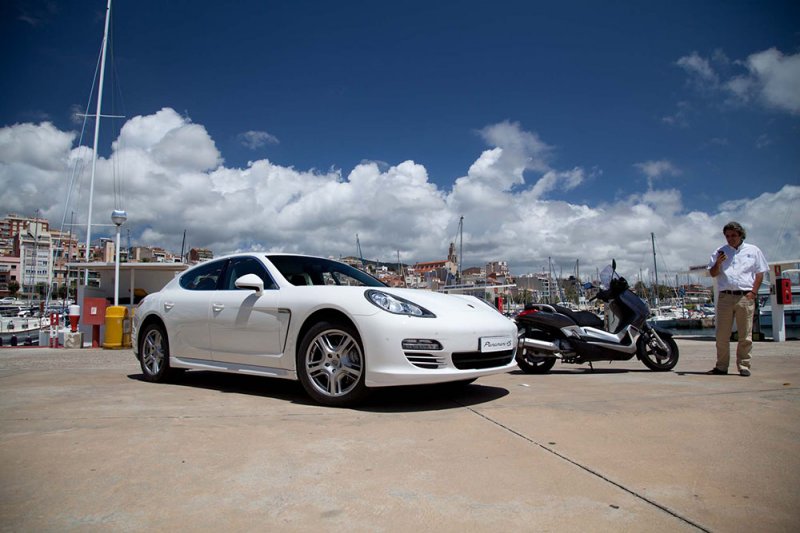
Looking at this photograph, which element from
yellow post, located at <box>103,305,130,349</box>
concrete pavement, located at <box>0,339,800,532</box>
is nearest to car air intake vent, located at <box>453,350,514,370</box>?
concrete pavement, located at <box>0,339,800,532</box>

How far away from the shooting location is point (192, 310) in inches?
204

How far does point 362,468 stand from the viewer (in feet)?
8.24

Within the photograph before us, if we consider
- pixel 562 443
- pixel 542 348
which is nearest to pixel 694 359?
pixel 542 348

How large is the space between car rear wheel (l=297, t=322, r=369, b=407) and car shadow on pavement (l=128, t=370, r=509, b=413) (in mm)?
153

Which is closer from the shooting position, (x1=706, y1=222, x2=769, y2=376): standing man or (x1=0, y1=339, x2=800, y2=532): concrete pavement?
(x1=0, y1=339, x2=800, y2=532): concrete pavement

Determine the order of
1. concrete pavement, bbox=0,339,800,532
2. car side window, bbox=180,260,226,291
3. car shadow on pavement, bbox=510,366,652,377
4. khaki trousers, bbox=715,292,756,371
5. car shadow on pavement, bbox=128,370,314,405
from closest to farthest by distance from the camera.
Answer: concrete pavement, bbox=0,339,800,532 < car shadow on pavement, bbox=128,370,314,405 < car side window, bbox=180,260,226,291 < khaki trousers, bbox=715,292,756,371 < car shadow on pavement, bbox=510,366,652,377

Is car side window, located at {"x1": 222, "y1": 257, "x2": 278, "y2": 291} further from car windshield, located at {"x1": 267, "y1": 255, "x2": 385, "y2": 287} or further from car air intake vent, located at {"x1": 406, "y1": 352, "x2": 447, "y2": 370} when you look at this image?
car air intake vent, located at {"x1": 406, "y1": 352, "x2": 447, "y2": 370}

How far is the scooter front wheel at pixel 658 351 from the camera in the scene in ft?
21.1

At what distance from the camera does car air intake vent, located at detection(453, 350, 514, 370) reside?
12.9 ft

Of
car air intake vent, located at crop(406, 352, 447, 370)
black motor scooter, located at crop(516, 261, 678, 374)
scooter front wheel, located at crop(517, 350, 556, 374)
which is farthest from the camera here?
scooter front wheel, located at crop(517, 350, 556, 374)

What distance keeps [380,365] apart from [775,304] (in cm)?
1135

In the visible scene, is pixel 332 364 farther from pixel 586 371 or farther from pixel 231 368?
pixel 586 371

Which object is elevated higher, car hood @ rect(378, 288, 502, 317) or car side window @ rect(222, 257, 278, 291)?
car side window @ rect(222, 257, 278, 291)

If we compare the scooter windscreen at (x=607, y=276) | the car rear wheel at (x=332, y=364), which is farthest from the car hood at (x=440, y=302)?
the scooter windscreen at (x=607, y=276)
